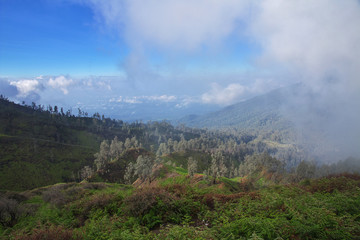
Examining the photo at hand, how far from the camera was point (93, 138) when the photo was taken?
493ft

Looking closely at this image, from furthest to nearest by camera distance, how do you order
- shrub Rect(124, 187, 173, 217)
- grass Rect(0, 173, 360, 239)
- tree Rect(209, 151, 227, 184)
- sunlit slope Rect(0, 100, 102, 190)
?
tree Rect(209, 151, 227, 184), sunlit slope Rect(0, 100, 102, 190), shrub Rect(124, 187, 173, 217), grass Rect(0, 173, 360, 239)

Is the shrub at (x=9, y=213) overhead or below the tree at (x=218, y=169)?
overhead

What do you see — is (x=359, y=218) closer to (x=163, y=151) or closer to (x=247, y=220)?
(x=247, y=220)

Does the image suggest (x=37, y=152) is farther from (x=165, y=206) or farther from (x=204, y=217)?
(x=204, y=217)

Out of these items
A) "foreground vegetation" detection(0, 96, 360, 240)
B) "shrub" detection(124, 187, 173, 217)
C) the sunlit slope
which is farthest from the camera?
the sunlit slope

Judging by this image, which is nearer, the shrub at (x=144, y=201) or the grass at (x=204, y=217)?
the grass at (x=204, y=217)

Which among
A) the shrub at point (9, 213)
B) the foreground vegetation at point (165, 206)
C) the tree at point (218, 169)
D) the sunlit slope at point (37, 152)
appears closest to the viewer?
the foreground vegetation at point (165, 206)

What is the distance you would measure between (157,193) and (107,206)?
4477 mm

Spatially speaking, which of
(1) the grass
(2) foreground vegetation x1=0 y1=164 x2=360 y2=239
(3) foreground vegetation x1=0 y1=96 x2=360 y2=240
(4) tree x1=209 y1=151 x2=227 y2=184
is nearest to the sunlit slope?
(3) foreground vegetation x1=0 y1=96 x2=360 y2=240

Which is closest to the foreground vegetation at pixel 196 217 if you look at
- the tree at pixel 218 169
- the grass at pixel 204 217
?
the grass at pixel 204 217

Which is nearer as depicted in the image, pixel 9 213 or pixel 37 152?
pixel 9 213

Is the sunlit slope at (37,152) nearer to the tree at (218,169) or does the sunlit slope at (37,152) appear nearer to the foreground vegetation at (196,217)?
the tree at (218,169)

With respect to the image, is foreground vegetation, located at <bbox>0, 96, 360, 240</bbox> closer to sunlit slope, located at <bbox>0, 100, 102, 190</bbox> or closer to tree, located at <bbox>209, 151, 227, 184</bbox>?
sunlit slope, located at <bbox>0, 100, 102, 190</bbox>

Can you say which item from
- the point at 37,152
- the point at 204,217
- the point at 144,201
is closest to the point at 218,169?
the point at 204,217
